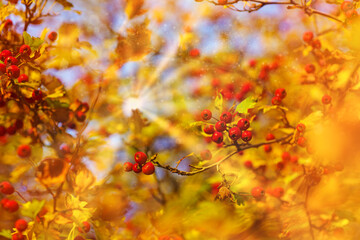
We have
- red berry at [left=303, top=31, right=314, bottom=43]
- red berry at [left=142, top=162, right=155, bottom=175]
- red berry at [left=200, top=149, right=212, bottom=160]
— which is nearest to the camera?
red berry at [left=142, top=162, right=155, bottom=175]

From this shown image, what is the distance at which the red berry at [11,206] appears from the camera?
591 millimetres

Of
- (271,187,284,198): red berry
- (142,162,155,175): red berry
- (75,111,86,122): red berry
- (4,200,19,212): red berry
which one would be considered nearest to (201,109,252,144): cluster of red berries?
(142,162,155,175): red berry

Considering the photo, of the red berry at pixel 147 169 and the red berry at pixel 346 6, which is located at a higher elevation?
the red berry at pixel 346 6

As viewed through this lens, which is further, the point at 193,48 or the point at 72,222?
the point at 193,48

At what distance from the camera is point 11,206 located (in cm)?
59

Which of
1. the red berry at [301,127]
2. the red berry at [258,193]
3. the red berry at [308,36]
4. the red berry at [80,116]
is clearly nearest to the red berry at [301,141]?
the red berry at [301,127]

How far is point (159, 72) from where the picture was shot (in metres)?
0.72

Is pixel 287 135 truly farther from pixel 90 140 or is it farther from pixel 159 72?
pixel 90 140

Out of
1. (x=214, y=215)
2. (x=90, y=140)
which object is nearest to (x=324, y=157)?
(x=214, y=215)

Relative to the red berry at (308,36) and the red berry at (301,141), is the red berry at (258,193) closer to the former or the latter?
the red berry at (301,141)

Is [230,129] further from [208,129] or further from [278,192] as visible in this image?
[278,192]

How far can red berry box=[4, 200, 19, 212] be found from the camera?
591 mm

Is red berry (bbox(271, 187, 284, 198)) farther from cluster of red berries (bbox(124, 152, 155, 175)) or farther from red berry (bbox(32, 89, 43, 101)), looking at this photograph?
red berry (bbox(32, 89, 43, 101))

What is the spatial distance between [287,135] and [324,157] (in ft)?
0.30
